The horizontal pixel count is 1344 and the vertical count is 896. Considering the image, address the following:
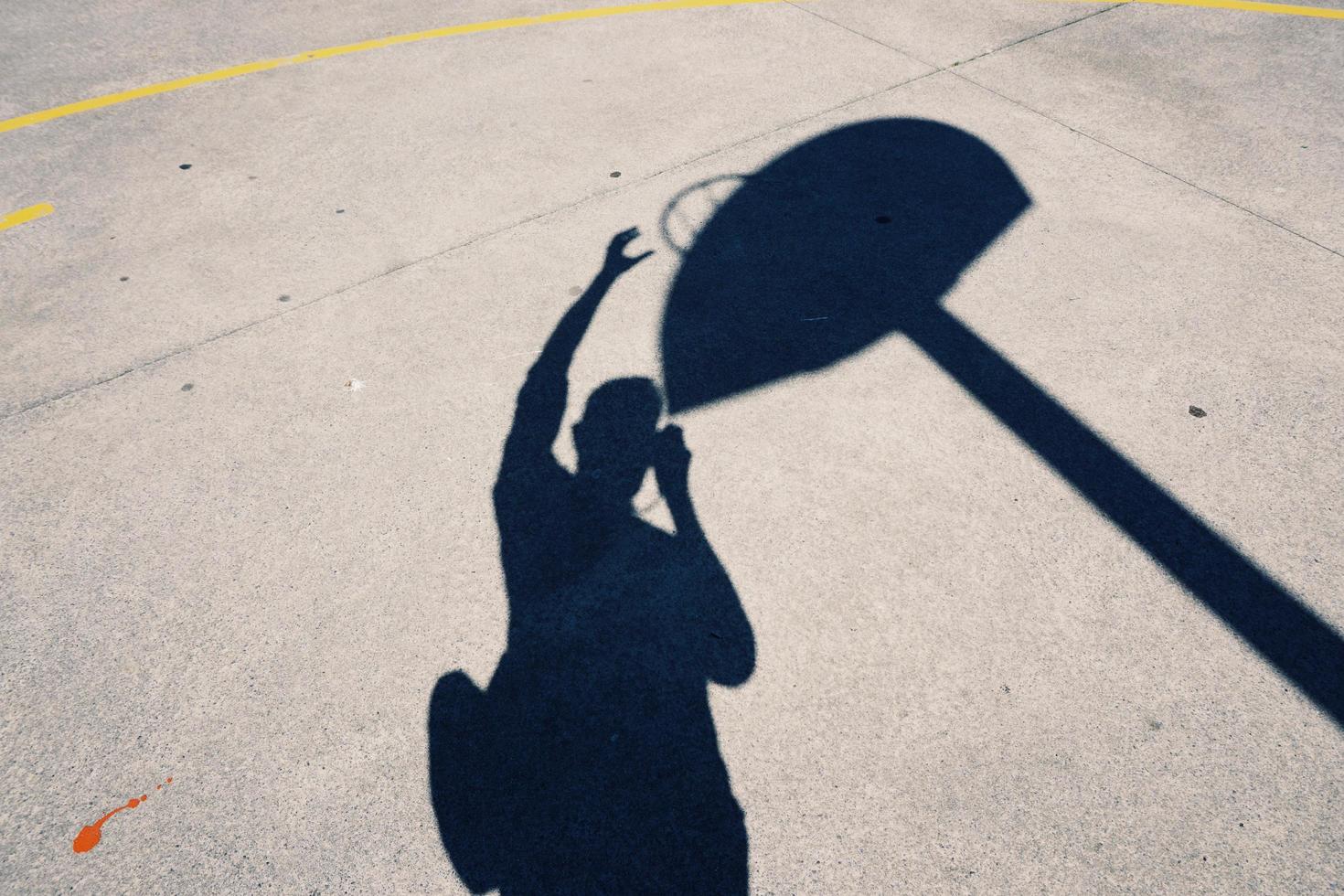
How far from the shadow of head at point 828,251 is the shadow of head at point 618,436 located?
0.16 m

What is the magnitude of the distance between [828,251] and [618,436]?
187cm

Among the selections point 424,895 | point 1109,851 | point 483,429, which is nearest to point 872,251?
point 483,429

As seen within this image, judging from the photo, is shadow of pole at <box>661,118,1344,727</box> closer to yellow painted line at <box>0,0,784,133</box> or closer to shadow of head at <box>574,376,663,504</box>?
shadow of head at <box>574,376,663,504</box>

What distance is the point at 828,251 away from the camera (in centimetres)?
457

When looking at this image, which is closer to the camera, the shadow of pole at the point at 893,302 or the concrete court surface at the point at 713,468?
the concrete court surface at the point at 713,468

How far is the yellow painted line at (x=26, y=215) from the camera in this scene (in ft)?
17.1

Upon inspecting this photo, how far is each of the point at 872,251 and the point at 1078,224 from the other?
1260mm

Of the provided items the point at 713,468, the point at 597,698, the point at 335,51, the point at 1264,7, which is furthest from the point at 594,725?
the point at 1264,7

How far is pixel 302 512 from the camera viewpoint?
3.45 meters

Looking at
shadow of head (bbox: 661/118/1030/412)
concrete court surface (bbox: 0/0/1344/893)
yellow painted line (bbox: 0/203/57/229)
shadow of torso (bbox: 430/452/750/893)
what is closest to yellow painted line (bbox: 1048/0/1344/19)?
concrete court surface (bbox: 0/0/1344/893)

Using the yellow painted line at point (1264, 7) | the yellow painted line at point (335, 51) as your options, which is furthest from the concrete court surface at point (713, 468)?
the yellow painted line at point (1264, 7)

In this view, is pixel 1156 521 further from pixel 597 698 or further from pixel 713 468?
pixel 597 698

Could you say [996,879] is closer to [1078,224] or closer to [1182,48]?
[1078,224]

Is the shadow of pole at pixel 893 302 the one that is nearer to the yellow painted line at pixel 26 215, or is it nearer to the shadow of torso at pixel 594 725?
the shadow of torso at pixel 594 725
